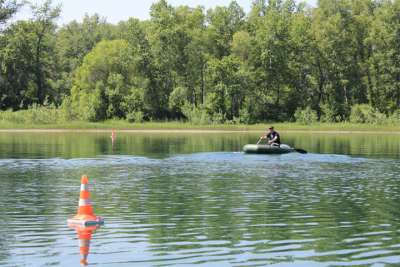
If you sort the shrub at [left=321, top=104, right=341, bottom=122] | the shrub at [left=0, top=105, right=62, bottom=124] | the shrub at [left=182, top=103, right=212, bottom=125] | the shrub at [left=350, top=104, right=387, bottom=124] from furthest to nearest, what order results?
the shrub at [left=321, top=104, right=341, bottom=122], the shrub at [left=182, top=103, right=212, bottom=125], the shrub at [left=350, top=104, right=387, bottom=124], the shrub at [left=0, top=105, right=62, bottom=124]

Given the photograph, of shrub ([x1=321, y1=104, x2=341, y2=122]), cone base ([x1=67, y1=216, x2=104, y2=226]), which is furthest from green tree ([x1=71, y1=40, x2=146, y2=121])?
cone base ([x1=67, y1=216, x2=104, y2=226])

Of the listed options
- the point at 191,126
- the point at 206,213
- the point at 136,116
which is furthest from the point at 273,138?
the point at 136,116

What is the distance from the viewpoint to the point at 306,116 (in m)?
122

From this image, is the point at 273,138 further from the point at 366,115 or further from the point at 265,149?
the point at 366,115

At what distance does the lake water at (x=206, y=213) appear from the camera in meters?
19.5

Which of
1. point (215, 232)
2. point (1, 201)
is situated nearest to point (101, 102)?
point (1, 201)

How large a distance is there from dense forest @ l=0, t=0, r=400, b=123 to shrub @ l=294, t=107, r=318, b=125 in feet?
0.92

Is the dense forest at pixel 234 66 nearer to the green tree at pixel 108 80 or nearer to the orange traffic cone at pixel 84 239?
the green tree at pixel 108 80

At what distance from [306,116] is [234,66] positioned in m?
14.1

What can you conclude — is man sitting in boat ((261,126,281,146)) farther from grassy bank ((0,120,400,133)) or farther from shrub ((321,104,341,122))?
shrub ((321,104,341,122))

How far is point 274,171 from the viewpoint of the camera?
151ft

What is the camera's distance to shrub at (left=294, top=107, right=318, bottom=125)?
12112 cm

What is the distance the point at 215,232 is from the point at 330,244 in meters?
3.50

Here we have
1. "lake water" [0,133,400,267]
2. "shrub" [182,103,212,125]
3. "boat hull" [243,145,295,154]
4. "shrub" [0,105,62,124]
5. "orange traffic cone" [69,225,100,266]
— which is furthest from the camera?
"shrub" [182,103,212,125]
